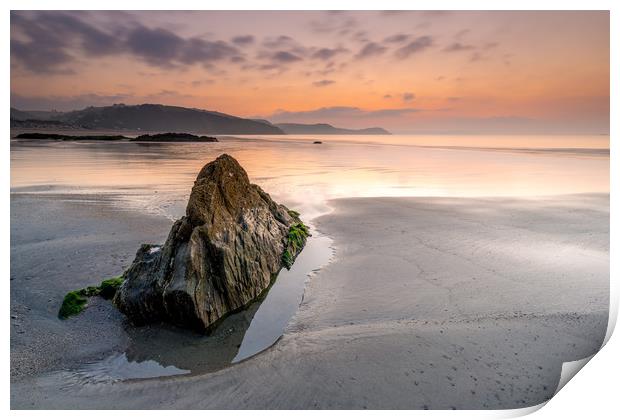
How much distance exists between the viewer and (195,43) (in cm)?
645

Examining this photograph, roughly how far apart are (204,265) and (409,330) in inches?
91.9

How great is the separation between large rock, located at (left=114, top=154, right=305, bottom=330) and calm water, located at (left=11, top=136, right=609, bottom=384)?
25cm

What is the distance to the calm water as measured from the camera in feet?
12.7

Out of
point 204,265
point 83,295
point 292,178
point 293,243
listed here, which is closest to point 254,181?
point 292,178

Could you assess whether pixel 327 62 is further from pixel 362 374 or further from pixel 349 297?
pixel 362 374

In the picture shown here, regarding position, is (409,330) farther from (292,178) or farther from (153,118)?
(292,178)

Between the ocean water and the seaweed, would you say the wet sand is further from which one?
the ocean water

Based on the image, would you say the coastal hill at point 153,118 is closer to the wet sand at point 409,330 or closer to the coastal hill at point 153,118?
the coastal hill at point 153,118

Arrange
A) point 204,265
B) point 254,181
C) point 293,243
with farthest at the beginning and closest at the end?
1. point 254,181
2. point 293,243
3. point 204,265

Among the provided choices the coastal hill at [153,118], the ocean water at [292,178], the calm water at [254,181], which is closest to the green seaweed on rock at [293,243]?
the calm water at [254,181]

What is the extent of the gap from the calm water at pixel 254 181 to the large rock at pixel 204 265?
0.80ft

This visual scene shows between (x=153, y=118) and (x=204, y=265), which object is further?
(x=153, y=118)

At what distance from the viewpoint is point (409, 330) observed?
4129mm

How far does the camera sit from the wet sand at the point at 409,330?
328 centimetres
